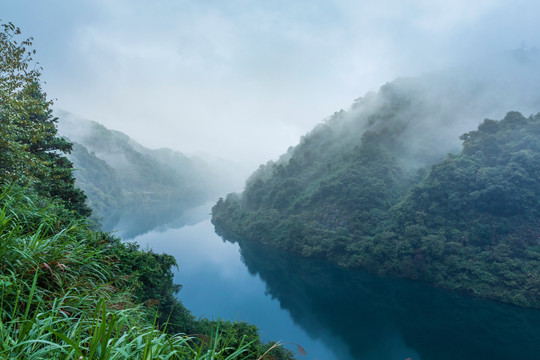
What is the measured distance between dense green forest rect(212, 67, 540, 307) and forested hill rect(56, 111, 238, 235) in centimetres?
2966

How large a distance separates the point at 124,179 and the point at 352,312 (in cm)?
8982

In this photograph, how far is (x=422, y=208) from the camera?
75.4ft

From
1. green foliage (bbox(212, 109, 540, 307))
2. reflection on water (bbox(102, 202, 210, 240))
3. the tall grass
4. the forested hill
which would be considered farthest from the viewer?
the forested hill

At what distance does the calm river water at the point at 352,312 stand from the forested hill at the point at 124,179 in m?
31.0

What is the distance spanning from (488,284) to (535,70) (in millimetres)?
63624

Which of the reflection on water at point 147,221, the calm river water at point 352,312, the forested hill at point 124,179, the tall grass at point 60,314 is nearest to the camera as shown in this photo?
the tall grass at point 60,314

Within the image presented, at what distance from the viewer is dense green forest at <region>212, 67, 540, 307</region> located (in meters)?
18.7

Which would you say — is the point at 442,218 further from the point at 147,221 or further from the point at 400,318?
the point at 147,221

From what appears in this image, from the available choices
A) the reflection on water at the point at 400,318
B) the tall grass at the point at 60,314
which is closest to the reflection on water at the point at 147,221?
the reflection on water at the point at 400,318

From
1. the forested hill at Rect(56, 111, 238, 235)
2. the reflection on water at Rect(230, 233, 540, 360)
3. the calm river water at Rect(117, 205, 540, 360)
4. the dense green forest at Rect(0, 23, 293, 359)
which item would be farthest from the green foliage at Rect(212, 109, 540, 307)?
the forested hill at Rect(56, 111, 238, 235)

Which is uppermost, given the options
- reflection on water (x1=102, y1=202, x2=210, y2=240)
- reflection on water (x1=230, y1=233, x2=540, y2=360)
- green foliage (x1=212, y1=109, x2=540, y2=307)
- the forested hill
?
the forested hill

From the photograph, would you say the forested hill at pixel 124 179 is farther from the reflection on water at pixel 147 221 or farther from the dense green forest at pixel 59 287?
the dense green forest at pixel 59 287

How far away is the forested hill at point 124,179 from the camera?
6269cm

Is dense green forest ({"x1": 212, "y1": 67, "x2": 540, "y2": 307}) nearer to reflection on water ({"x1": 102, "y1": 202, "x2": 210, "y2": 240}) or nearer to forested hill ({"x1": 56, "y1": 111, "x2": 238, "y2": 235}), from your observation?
reflection on water ({"x1": 102, "y1": 202, "x2": 210, "y2": 240})
